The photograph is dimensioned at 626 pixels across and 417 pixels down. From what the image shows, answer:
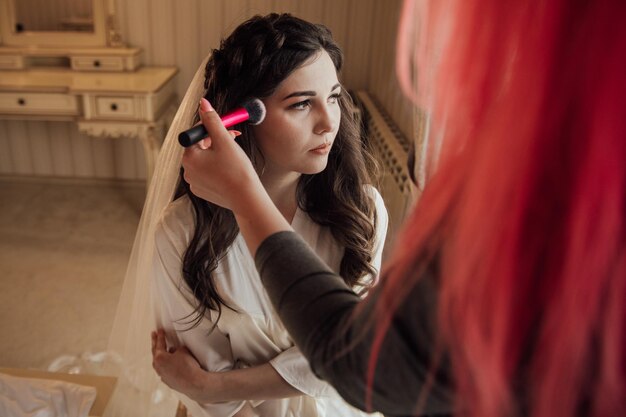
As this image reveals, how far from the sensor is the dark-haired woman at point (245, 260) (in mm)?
923

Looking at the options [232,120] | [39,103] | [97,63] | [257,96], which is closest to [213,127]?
[232,120]

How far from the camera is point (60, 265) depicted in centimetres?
251

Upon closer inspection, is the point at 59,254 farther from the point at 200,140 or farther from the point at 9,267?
the point at 200,140

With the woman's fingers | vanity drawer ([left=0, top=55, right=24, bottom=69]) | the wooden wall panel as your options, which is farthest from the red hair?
vanity drawer ([left=0, top=55, right=24, bottom=69])

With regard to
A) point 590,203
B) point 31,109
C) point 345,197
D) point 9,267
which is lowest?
point 9,267

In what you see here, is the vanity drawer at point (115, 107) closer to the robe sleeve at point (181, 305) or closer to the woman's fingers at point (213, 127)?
the robe sleeve at point (181, 305)

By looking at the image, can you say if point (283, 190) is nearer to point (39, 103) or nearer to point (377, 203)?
point (377, 203)

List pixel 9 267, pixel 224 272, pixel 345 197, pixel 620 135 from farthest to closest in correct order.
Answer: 1. pixel 9 267
2. pixel 345 197
3. pixel 224 272
4. pixel 620 135

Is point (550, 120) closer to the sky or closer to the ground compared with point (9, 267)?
closer to the sky

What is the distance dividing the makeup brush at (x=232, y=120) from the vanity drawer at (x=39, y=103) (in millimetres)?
2060

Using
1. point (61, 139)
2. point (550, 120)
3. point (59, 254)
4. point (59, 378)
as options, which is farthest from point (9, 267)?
point (550, 120)

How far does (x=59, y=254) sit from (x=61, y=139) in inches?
36.2

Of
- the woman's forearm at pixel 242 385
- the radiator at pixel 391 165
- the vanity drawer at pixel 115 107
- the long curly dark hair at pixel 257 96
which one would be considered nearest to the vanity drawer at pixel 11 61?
the vanity drawer at pixel 115 107

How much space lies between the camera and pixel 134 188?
10.8ft
